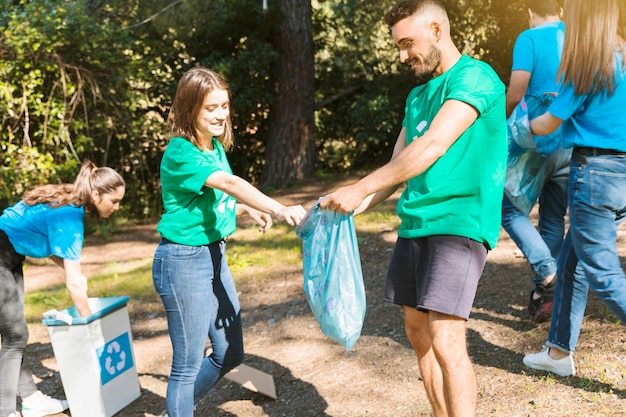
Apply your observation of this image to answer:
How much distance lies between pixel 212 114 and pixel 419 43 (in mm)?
991

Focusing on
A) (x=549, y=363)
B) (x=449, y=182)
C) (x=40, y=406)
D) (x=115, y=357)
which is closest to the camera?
(x=449, y=182)

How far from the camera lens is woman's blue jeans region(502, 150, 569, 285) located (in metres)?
3.97

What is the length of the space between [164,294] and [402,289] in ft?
3.55

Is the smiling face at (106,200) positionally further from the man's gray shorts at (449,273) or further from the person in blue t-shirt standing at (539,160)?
the person in blue t-shirt standing at (539,160)

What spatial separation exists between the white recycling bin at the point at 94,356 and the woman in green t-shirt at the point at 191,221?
0.86 meters

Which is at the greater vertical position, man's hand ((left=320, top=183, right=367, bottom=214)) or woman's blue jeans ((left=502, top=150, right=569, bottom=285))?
man's hand ((left=320, top=183, right=367, bottom=214))

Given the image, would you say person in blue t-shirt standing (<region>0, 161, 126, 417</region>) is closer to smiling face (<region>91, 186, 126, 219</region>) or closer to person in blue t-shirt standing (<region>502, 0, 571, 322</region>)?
smiling face (<region>91, 186, 126, 219</region>)

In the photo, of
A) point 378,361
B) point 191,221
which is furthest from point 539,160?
point 191,221

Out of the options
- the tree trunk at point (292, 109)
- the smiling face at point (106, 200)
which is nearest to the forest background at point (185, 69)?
the tree trunk at point (292, 109)

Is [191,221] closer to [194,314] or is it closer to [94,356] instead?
[194,314]

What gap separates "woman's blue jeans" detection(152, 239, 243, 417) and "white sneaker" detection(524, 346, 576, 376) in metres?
1.57

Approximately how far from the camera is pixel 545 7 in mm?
3895

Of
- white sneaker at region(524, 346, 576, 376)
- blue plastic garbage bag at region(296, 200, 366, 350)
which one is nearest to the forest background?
white sneaker at region(524, 346, 576, 376)

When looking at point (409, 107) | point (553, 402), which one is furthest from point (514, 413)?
point (409, 107)
